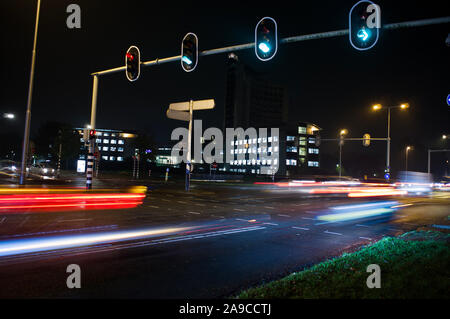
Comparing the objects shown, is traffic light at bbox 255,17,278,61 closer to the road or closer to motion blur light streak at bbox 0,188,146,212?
the road

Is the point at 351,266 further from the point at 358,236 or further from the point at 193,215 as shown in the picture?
the point at 193,215

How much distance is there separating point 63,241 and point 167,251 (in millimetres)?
2717

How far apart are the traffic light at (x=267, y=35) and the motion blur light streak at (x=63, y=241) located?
5850 mm

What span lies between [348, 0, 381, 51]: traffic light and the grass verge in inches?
187

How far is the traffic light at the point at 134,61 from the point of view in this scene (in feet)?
34.5

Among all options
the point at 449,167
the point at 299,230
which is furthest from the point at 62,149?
the point at 449,167

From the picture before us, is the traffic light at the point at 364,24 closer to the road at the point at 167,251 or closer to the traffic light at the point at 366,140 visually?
the road at the point at 167,251

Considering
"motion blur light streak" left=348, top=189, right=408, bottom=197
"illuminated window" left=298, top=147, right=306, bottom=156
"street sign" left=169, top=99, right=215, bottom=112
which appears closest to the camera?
"street sign" left=169, top=99, right=215, bottom=112

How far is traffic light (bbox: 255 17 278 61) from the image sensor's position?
811 centimetres

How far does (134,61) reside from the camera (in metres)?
10.5

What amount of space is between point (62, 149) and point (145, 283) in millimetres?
66877

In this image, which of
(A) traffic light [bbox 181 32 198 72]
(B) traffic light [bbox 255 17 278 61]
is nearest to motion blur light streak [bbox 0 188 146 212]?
(A) traffic light [bbox 181 32 198 72]

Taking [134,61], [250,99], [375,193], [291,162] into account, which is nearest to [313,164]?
[291,162]
